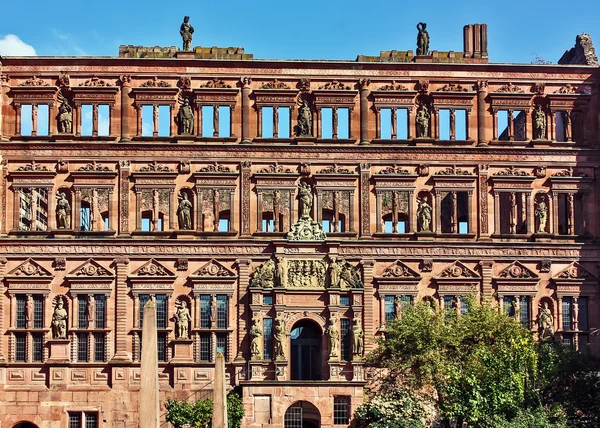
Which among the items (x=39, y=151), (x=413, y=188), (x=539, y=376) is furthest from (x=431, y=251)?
(x=39, y=151)

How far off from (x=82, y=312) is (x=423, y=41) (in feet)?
82.6

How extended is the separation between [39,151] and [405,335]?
23206 millimetres

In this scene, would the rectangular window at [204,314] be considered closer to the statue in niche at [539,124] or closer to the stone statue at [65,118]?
the stone statue at [65,118]

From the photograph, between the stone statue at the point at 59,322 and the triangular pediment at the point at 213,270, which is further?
the triangular pediment at the point at 213,270

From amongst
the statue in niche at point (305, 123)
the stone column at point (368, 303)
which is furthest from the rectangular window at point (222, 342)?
the statue in niche at point (305, 123)

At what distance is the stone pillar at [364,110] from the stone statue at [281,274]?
843 cm

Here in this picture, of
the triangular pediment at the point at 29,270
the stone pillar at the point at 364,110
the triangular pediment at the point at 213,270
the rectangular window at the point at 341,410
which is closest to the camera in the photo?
the rectangular window at the point at 341,410

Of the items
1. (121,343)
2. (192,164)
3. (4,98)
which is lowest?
(121,343)

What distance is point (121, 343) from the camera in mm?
62125

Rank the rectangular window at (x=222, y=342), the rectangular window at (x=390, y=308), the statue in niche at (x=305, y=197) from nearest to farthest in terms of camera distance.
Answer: the rectangular window at (x=222, y=342), the rectangular window at (x=390, y=308), the statue in niche at (x=305, y=197)

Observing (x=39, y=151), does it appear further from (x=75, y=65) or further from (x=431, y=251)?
(x=431, y=251)

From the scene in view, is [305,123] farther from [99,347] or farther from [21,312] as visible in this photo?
[21,312]

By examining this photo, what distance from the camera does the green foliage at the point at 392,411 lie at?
56.3 meters

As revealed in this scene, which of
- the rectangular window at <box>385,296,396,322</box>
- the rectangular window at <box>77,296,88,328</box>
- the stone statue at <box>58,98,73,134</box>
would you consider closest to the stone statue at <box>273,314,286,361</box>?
the rectangular window at <box>385,296,396,322</box>
